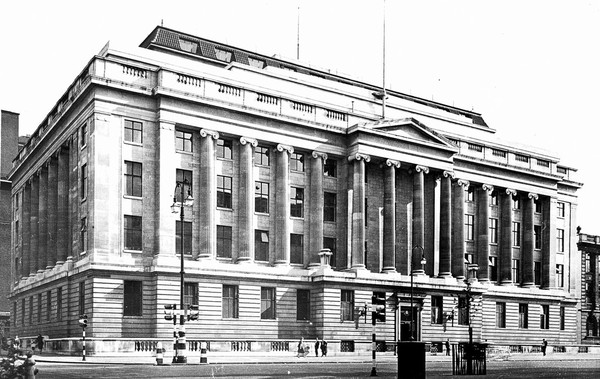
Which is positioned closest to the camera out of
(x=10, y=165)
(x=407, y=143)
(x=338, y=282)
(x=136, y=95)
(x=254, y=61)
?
(x=136, y=95)

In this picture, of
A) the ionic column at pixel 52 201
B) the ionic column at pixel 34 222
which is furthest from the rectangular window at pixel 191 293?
the ionic column at pixel 34 222

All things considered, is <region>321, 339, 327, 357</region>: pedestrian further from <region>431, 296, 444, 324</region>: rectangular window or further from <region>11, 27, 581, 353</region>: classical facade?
<region>431, 296, 444, 324</region>: rectangular window

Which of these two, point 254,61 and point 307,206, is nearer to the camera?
point 307,206

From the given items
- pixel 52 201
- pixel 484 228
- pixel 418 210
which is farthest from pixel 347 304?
pixel 52 201

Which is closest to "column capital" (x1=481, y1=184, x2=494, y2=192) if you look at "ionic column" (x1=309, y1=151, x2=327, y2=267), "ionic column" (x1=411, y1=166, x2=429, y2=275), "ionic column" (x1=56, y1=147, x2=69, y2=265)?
"ionic column" (x1=411, y1=166, x2=429, y2=275)

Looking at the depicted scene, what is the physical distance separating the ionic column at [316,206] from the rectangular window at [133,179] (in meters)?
15.2

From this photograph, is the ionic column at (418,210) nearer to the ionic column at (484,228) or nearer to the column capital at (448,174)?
the column capital at (448,174)

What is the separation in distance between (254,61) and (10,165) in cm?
3407

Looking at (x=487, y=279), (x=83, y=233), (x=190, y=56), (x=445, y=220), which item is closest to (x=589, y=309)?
(x=487, y=279)

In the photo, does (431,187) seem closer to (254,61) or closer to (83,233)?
(254,61)

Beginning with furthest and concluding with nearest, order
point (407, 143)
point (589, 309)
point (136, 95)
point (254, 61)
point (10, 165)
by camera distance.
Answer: point (589, 309) → point (10, 165) → point (254, 61) → point (407, 143) → point (136, 95)

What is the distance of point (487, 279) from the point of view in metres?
74.1

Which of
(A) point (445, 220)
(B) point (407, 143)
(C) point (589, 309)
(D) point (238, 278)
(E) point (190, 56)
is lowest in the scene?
(C) point (589, 309)

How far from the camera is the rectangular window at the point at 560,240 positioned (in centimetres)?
8644
